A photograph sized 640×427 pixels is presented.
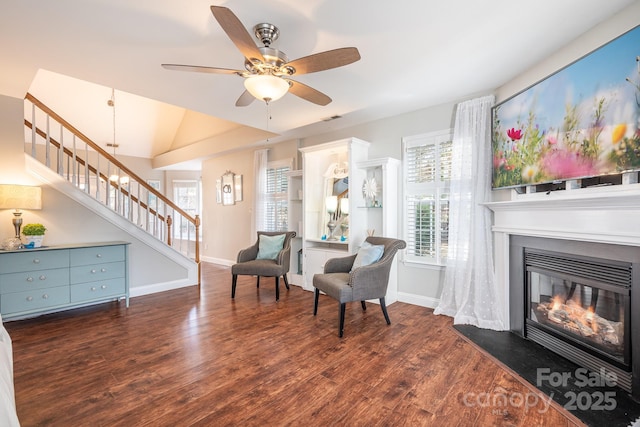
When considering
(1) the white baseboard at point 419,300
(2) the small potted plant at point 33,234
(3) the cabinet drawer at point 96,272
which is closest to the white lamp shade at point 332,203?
(1) the white baseboard at point 419,300

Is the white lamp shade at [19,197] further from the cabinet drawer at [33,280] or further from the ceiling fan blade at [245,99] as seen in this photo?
the ceiling fan blade at [245,99]

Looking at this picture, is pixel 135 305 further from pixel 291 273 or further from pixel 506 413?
pixel 506 413

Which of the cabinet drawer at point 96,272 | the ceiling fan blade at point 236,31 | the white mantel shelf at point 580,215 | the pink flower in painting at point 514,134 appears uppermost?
the ceiling fan blade at point 236,31

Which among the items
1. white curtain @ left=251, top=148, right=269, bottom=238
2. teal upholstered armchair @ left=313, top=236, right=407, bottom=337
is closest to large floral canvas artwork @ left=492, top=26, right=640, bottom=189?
teal upholstered armchair @ left=313, top=236, right=407, bottom=337

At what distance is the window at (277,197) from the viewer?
5.32m

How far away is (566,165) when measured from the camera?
7.14 ft

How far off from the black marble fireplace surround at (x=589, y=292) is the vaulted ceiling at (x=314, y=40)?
5.31 ft

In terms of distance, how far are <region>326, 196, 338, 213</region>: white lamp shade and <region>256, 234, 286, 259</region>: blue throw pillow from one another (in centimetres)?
82

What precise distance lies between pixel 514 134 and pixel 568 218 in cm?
91

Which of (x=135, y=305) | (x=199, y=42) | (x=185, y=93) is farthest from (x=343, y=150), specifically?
(x=135, y=305)

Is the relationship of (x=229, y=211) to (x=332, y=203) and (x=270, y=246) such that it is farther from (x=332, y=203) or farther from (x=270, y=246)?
(x=332, y=203)

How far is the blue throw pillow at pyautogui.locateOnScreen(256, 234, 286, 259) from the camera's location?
4.30 m

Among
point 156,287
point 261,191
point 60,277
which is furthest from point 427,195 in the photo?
point 60,277

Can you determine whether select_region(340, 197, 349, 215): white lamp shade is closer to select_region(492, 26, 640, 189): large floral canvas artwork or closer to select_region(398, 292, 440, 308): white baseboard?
select_region(398, 292, 440, 308): white baseboard
